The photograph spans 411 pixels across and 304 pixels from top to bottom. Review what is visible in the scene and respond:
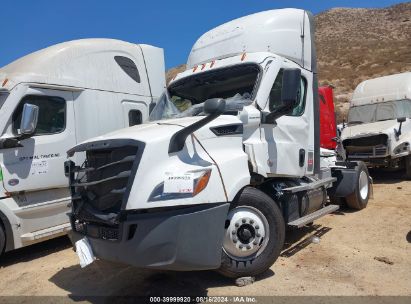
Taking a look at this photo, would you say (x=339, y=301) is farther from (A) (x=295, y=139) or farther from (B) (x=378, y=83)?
(B) (x=378, y=83)

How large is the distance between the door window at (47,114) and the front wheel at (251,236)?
12.0 ft

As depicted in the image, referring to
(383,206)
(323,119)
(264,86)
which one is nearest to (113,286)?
(264,86)

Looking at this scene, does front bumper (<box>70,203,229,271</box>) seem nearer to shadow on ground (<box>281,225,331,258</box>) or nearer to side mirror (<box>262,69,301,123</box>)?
side mirror (<box>262,69,301,123</box>)

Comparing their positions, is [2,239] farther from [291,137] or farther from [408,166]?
[408,166]

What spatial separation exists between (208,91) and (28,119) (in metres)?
2.62

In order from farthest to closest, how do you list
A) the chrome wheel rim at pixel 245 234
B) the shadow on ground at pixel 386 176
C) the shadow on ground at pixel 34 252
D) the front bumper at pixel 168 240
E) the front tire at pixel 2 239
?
the shadow on ground at pixel 386 176 < the shadow on ground at pixel 34 252 < the front tire at pixel 2 239 < the chrome wheel rim at pixel 245 234 < the front bumper at pixel 168 240

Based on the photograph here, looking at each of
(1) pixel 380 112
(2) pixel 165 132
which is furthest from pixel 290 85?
(1) pixel 380 112

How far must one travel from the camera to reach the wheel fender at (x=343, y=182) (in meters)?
8.00

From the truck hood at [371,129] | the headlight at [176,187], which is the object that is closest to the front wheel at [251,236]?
the headlight at [176,187]

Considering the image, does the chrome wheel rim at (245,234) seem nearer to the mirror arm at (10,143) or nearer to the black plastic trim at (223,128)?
the black plastic trim at (223,128)

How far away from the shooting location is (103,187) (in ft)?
14.4

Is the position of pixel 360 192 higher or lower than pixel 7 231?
higher

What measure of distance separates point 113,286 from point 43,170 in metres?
2.53

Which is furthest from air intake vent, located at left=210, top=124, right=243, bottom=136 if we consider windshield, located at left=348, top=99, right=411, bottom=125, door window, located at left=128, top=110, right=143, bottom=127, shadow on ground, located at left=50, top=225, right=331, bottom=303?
windshield, located at left=348, top=99, right=411, bottom=125
